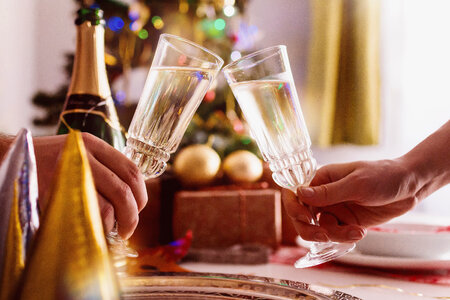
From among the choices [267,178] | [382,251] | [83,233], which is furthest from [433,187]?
[83,233]

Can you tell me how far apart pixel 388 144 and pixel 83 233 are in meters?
3.14

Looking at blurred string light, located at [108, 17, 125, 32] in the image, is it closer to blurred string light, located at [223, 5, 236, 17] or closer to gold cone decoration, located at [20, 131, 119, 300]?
blurred string light, located at [223, 5, 236, 17]

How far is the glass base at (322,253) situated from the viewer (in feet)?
2.21

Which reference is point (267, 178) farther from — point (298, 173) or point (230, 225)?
point (298, 173)

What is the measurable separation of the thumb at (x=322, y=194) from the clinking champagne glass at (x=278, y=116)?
0.02 metres

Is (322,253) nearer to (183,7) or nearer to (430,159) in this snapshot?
(430,159)

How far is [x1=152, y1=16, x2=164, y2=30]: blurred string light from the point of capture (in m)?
2.41

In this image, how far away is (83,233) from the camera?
0.27 metres

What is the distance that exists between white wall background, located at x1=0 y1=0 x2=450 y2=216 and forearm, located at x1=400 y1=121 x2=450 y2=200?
82.5 inches

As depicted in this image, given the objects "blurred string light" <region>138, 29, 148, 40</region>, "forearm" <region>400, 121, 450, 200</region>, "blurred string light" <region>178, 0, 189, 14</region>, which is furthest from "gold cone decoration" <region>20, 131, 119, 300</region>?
"blurred string light" <region>138, 29, 148, 40</region>

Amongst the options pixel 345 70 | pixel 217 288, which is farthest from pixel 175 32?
pixel 217 288

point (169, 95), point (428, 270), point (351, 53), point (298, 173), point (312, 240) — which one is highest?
point (351, 53)

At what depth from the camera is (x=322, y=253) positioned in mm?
704

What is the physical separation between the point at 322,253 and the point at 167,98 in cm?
37
